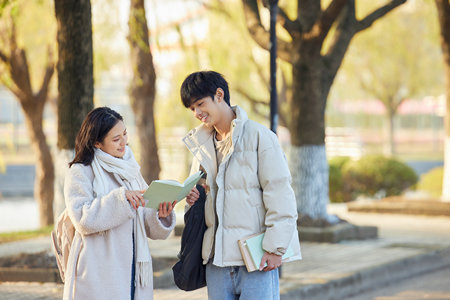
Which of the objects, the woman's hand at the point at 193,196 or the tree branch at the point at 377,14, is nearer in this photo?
the woman's hand at the point at 193,196

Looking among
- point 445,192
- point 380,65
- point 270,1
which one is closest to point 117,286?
point 270,1

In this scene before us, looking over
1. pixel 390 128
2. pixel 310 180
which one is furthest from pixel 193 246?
pixel 390 128

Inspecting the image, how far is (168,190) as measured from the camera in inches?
155

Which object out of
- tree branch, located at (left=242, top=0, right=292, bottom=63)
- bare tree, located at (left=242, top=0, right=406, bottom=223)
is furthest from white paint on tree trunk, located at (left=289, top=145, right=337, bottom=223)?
tree branch, located at (left=242, top=0, right=292, bottom=63)

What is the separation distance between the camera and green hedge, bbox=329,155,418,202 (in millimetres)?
20141

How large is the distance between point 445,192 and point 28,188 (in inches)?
877

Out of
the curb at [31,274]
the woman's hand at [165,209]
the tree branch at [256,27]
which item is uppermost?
the tree branch at [256,27]

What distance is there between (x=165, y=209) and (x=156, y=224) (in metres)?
0.13

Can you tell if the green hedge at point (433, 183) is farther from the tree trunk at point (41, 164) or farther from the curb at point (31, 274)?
the curb at point (31, 274)

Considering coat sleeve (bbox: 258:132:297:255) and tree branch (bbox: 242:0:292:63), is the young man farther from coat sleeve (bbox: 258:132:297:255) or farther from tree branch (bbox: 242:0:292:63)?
tree branch (bbox: 242:0:292:63)

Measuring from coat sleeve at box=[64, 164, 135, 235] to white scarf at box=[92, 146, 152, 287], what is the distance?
71mm

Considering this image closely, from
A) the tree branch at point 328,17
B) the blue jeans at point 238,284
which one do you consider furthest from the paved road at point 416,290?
the blue jeans at point 238,284

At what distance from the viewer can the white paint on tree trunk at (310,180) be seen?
36.9 feet

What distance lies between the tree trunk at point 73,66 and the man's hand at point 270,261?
463cm
